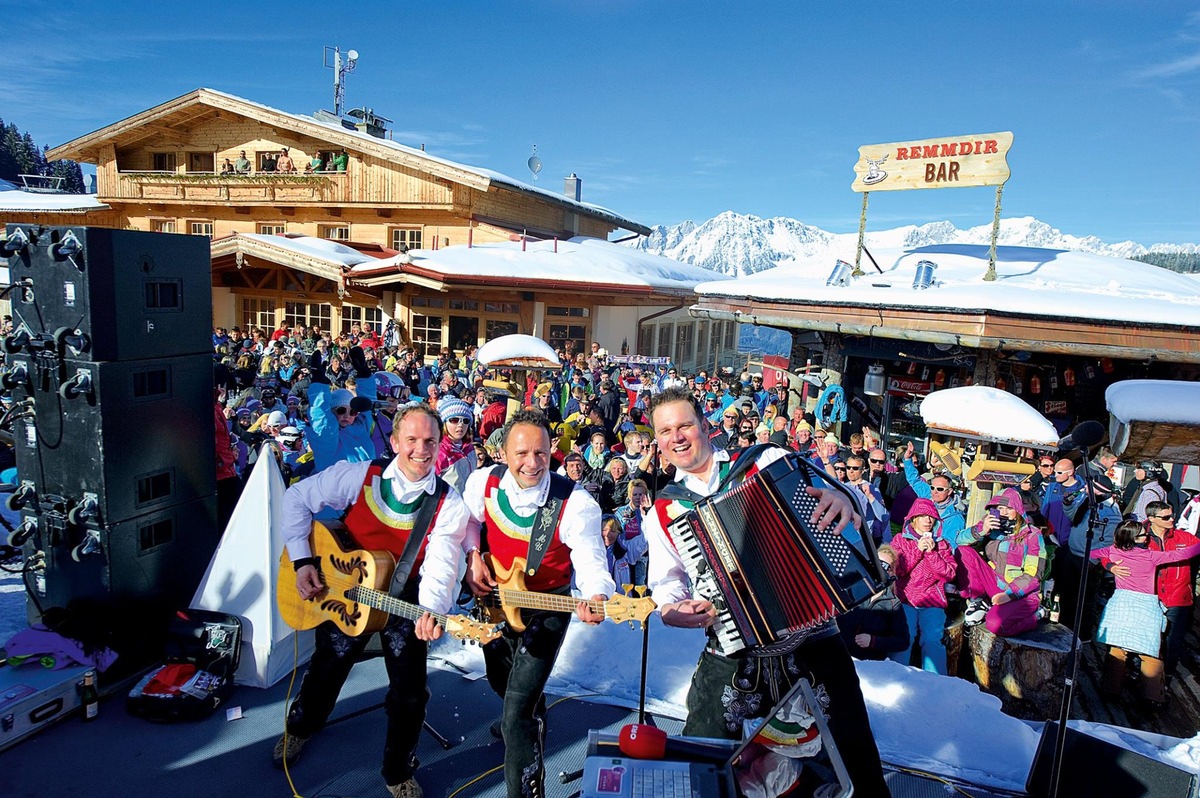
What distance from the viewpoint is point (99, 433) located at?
3951 mm

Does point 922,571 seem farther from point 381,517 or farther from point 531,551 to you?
point 381,517

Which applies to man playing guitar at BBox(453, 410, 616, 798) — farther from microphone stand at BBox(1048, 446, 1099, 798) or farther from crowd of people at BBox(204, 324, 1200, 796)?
microphone stand at BBox(1048, 446, 1099, 798)

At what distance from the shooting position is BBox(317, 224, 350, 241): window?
79.4 ft

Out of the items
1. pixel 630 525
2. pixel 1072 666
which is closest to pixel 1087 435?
pixel 1072 666

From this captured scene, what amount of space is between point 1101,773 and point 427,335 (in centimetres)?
1925

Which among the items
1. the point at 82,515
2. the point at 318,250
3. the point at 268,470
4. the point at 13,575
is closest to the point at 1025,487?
the point at 268,470

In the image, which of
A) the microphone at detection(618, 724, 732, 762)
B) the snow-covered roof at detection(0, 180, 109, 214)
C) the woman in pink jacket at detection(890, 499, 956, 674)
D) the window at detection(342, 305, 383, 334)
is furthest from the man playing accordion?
the snow-covered roof at detection(0, 180, 109, 214)

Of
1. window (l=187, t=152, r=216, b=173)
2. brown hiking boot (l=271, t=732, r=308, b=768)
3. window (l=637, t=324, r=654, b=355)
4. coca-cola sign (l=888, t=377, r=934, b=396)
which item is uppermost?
window (l=187, t=152, r=216, b=173)

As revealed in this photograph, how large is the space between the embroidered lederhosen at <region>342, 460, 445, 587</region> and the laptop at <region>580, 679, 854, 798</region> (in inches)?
53.4

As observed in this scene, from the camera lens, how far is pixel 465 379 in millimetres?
14172

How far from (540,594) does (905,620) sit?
3.39 meters

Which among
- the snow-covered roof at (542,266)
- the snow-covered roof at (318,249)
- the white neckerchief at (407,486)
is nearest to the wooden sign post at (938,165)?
the snow-covered roof at (542,266)

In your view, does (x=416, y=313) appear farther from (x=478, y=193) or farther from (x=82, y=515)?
(x=82, y=515)

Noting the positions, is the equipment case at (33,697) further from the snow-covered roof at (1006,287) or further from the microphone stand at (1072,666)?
the snow-covered roof at (1006,287)
